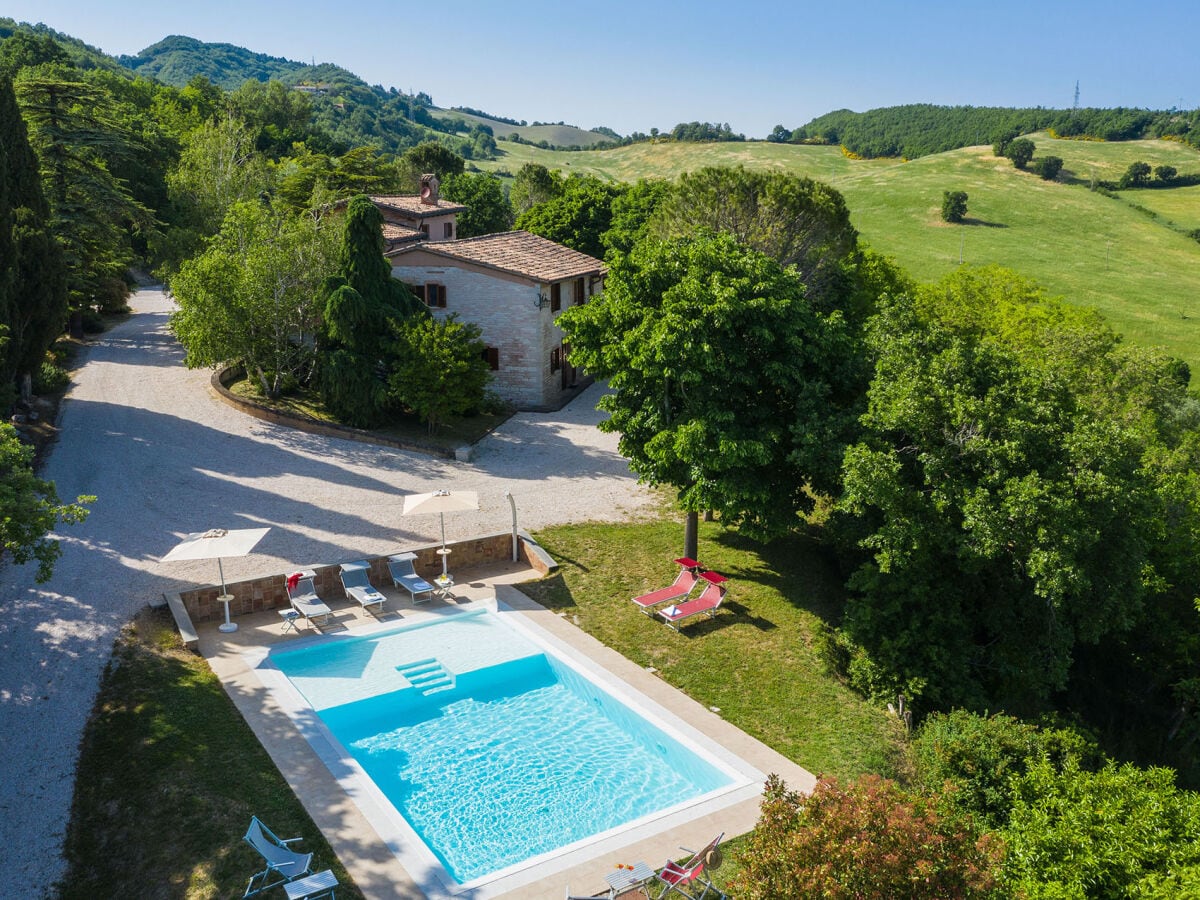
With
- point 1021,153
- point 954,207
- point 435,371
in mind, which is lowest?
point 435,371

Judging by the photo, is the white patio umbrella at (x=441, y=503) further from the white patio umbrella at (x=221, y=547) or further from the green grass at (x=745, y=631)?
the white patio umbrella at (x=221, y=547)

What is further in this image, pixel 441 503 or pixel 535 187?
pixel 535 187

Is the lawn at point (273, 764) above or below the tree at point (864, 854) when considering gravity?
below

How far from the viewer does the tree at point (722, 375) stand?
20.3m

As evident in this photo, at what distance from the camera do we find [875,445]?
1930cm

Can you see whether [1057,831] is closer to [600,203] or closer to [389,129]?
[600,203]

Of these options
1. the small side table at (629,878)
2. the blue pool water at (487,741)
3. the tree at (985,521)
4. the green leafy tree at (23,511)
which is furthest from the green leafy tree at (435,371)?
the small side table at (629,878)

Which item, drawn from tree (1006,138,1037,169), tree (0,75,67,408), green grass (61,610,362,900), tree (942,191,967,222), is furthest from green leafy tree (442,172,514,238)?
tree (1006,138,1037,169)

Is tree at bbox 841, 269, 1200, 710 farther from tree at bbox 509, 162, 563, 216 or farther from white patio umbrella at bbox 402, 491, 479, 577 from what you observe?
tree at bbox 509, 162, 563, 216

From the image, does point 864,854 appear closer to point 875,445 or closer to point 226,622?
point 875,445

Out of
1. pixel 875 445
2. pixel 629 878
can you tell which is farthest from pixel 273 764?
pixel 875 445

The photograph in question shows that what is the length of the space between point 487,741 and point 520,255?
27454 millimetres

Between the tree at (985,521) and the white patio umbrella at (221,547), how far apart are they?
44.8 feet

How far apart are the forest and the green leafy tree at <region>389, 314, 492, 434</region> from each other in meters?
0.12
